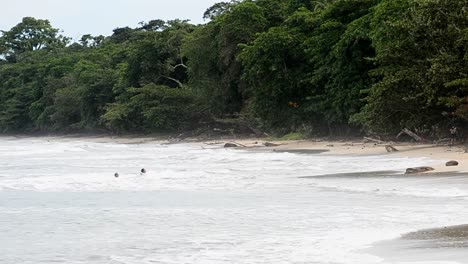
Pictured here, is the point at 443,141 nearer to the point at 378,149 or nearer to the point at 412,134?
the point at 412,134

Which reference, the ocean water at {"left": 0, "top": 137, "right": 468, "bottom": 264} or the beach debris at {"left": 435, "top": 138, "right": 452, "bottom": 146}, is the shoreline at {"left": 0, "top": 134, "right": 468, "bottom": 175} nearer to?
the beach debris at {"left": 435, "top": 138, "right": 452, "bottom": 146}

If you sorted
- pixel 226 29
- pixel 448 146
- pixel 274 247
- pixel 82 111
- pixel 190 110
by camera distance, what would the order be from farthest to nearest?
pixel 82 111, pixel 190 110, pixel 226 29, pixel 448 146, pixel 274 247

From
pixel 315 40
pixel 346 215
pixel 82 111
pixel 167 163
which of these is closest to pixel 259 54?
pixel 315 40

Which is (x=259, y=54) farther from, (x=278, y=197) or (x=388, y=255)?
(x=388, y=255)

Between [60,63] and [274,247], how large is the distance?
65846mm

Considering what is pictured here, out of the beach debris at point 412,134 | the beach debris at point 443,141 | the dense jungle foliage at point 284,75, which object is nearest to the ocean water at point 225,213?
the dense jungle foliage at point 284,75

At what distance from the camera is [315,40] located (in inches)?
1181

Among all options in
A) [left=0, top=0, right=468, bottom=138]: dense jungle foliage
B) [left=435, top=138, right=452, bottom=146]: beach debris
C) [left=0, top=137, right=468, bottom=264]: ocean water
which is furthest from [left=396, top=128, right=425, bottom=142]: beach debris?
[left=0, top=137, right=468, bottom=264]: ocean water

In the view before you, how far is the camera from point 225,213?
35.5 feet

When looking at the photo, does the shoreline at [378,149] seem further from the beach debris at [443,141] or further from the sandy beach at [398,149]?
the beach debris at [443,141]

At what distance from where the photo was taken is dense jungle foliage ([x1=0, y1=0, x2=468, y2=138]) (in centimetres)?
2053

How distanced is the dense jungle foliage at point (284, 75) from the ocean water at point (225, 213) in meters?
3.61

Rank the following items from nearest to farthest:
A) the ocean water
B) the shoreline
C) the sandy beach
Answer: the ocean water → the sandy beach → the shoreline

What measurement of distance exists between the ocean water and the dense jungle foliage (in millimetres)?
3609
